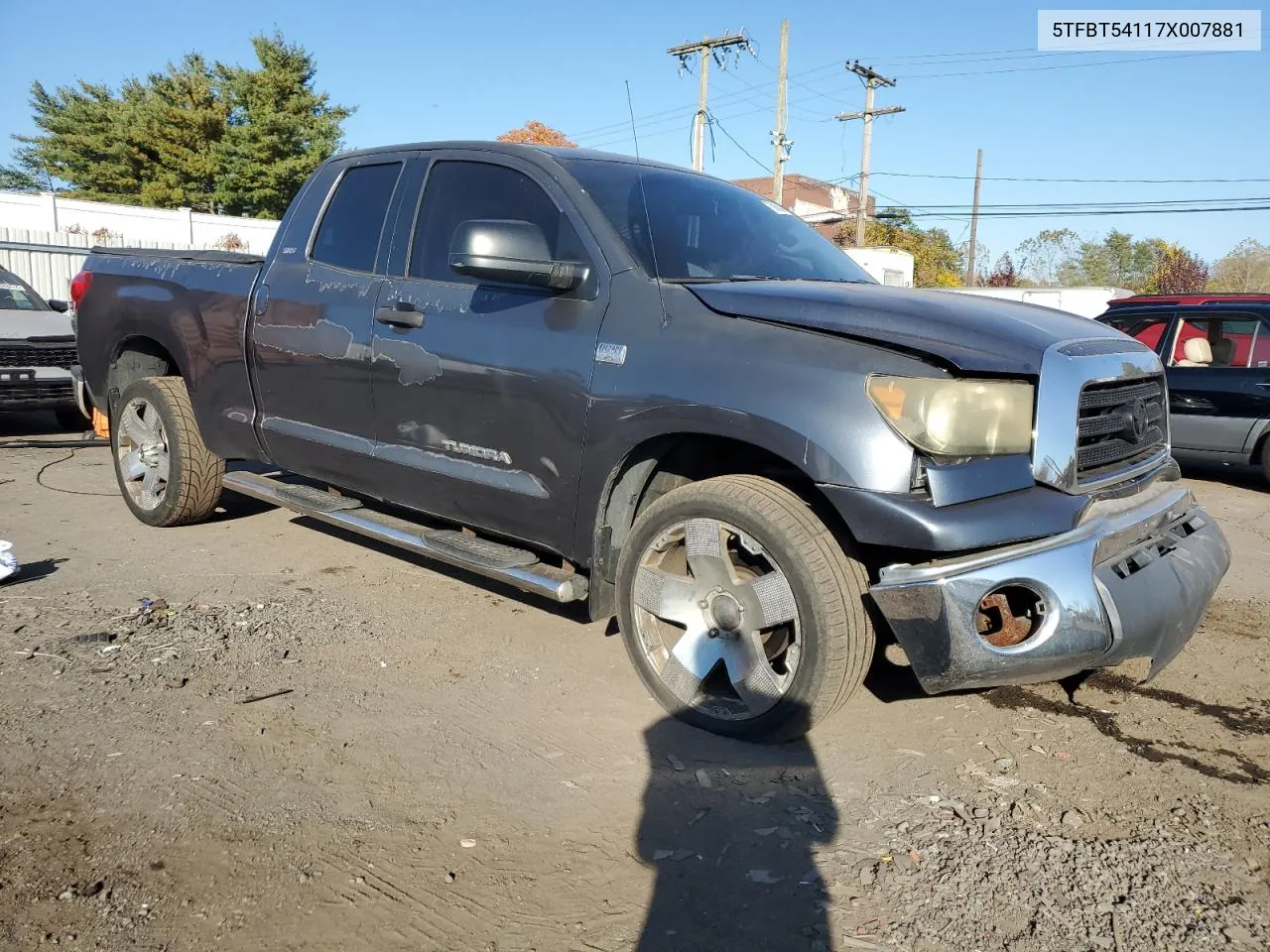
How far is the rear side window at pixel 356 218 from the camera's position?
4395 millimetres

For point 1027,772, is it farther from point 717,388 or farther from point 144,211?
point 144,211

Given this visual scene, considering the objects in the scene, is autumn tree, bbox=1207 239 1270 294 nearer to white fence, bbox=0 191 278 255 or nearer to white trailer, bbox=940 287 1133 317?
white trailer, bbox=940 287 1133 317

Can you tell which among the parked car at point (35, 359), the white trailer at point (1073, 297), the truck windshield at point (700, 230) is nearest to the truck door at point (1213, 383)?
the truck windshield at point (700, 230)

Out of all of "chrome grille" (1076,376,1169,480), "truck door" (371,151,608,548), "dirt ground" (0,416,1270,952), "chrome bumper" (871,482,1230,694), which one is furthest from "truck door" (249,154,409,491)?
"chrome grille" (1076,376,1169,480)

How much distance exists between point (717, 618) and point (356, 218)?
2.64 meters

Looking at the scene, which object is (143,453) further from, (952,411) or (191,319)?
(952,411)

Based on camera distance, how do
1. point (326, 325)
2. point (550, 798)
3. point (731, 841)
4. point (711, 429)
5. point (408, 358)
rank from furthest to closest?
point (326, 325), point (408, 358), point (711, 429), point (550, 798), point (731, 841)

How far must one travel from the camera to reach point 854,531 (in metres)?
2.80

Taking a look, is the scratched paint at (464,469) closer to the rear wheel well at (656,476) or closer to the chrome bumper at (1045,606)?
the rear wheel well at (656,476)

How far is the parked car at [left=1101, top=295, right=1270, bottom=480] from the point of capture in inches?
328

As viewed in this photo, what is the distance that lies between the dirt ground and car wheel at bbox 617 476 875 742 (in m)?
0.17

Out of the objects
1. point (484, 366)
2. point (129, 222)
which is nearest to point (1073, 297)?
point (484, 366)

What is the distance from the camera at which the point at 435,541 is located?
4.02 meters

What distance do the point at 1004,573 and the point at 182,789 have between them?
2.44 metres
